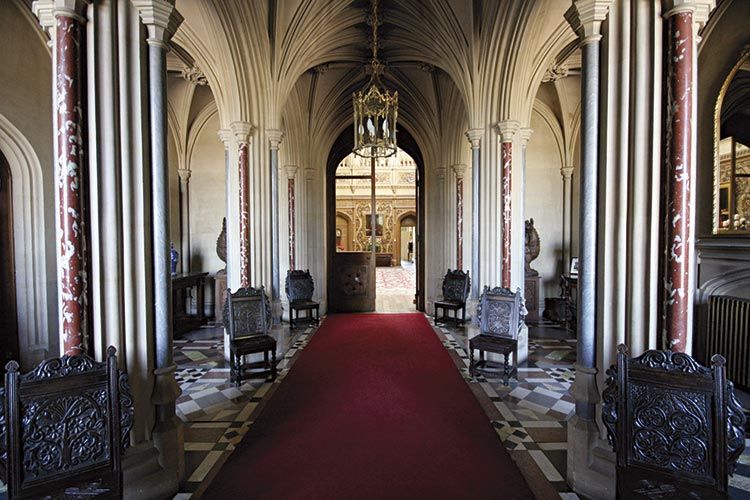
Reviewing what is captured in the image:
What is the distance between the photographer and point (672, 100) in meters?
2.24

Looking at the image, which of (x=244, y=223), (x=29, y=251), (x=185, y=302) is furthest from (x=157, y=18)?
(x=185, y=302)

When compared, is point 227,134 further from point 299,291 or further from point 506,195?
point 506,195

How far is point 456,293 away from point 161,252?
20.2ft

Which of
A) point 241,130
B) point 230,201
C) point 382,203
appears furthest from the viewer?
point 382,203

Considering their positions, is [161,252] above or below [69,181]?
below

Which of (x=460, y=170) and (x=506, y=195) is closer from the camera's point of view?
(x=506, y=195)

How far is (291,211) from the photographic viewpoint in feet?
29.6

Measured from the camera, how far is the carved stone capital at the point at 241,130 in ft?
17.1

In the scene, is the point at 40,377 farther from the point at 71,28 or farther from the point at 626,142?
the point at 626,142

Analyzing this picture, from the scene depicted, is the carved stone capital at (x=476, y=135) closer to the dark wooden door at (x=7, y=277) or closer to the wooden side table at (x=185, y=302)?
the wooden side table at (x=185, y=302)

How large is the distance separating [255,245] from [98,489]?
3.81 m

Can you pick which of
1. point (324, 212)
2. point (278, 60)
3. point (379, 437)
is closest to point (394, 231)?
point (324, 212)

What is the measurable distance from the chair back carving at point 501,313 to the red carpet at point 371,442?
0.77 m

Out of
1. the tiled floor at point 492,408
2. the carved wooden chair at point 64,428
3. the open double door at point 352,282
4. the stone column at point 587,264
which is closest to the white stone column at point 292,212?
the open double door at point 352,282
